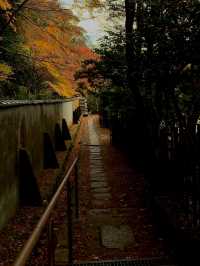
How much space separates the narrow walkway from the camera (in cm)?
536

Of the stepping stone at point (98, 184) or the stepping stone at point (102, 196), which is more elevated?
the stepping stone at point (102, 196)

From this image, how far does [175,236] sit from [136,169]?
21.2ft

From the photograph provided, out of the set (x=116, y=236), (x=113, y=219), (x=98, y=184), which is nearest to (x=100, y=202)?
(x=113, y=219)

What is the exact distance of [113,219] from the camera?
6773mm

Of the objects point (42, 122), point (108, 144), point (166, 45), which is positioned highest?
point (166, 45)

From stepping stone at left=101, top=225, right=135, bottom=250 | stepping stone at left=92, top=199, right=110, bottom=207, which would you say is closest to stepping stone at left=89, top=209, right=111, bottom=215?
stepping stone at left=92, top=199, right=110, bottom=207

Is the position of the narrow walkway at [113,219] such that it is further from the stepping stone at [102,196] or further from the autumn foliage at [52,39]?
the autumn foliage at [52,39]

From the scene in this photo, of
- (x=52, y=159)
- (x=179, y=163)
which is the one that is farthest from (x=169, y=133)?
(x=52, y=159)

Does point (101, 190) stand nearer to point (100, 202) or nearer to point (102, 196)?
point (102, 196)

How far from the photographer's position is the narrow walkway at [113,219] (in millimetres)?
5355

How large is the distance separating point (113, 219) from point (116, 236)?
0.88m

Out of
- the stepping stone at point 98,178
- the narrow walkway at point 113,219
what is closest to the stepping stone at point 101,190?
the narrow walkway at point 113,219

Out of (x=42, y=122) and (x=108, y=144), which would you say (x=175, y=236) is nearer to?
(x=42, y=122)

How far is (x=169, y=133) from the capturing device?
744 centimetres
